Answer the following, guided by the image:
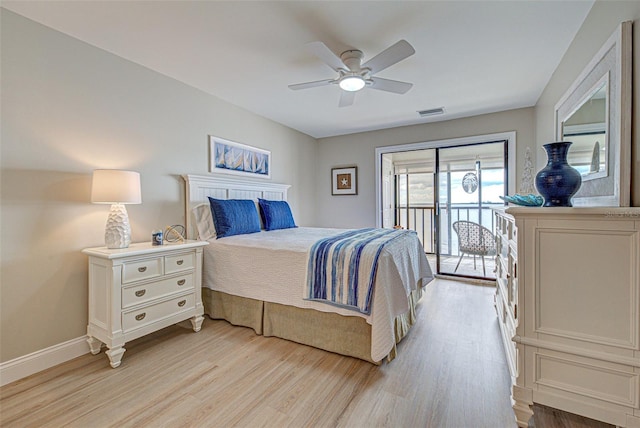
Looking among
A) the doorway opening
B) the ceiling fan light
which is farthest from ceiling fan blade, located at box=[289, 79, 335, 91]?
the doorway opening

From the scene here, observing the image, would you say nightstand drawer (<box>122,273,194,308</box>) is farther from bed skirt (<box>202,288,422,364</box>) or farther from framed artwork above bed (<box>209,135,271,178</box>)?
framed artwork above bed (<box>209,135,271,178</box>)

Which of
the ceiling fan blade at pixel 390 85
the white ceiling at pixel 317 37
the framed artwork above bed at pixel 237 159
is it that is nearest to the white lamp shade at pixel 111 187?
the white ceiling at pixel 317 37

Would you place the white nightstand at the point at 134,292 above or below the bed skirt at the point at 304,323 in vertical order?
above

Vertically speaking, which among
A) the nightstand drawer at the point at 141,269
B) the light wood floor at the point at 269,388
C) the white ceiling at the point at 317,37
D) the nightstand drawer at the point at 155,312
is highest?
the white ceiling at the point at 317,37

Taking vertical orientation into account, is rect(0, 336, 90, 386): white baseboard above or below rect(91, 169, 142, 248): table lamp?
below

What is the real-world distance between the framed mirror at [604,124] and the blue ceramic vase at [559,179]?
9.1 inches

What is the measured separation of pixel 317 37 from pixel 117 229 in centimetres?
215

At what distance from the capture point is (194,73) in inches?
106

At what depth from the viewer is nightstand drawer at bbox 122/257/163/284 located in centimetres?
202

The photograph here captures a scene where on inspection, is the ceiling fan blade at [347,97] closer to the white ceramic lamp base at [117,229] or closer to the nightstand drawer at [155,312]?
the white ceramic lamp base at [117,229]

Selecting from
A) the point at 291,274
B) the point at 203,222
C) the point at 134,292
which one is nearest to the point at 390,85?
the point at 291,274

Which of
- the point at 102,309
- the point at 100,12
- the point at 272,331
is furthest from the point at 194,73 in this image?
the point at 272,331

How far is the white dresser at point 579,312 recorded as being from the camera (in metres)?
1.21

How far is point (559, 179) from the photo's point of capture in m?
1.42
